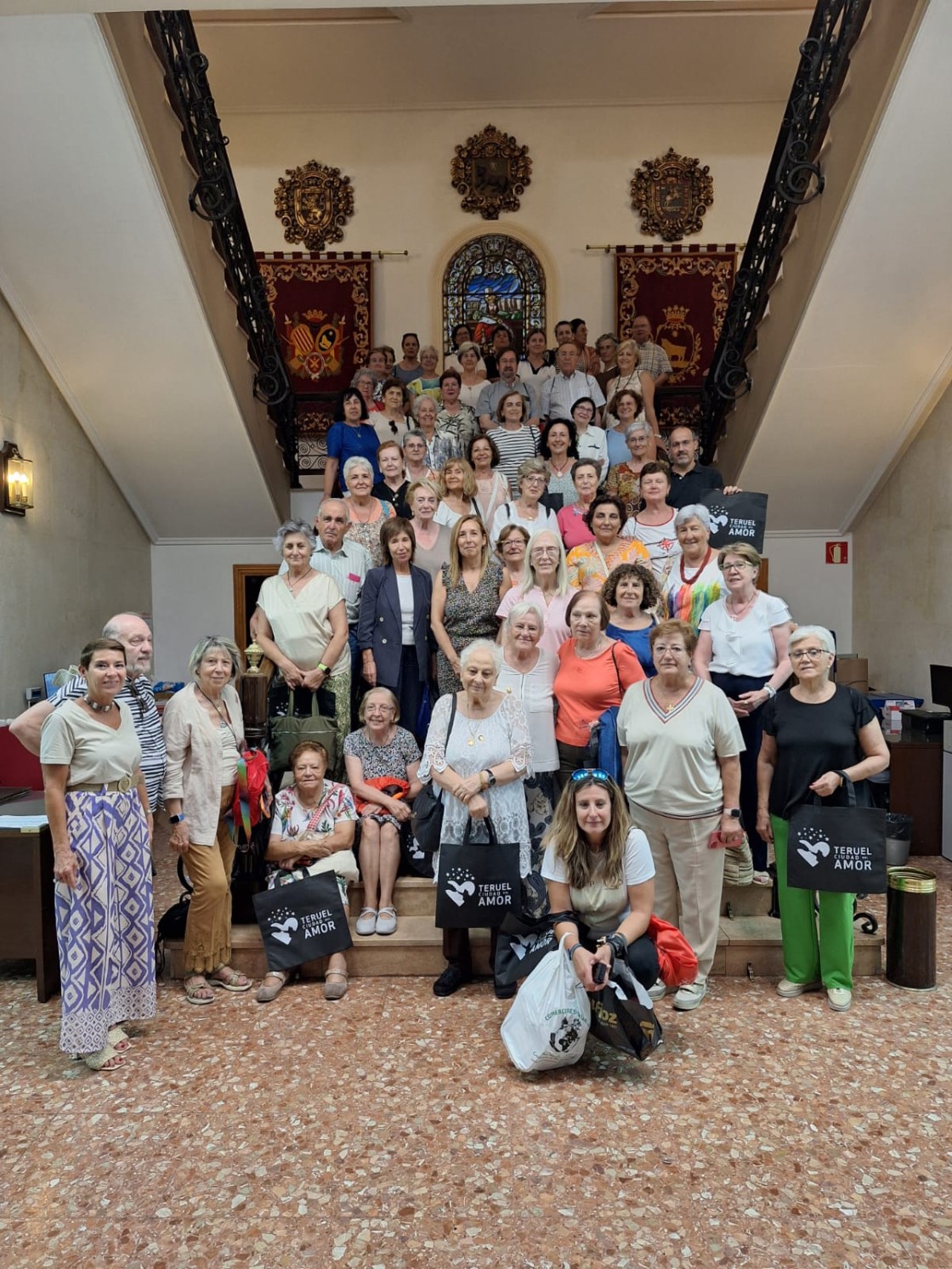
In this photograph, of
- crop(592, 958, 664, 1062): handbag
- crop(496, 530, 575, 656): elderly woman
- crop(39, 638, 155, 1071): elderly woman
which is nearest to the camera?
crop(592, 958, 664, 1062): handbag

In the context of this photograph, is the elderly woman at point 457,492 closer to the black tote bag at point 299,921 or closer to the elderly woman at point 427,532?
the elderly woman at point 427,532

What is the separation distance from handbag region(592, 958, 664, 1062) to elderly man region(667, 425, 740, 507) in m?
3.38

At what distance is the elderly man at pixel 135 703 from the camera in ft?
10.9

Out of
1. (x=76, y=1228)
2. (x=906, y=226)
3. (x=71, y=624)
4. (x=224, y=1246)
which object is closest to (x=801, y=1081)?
(x=224, y=1246)

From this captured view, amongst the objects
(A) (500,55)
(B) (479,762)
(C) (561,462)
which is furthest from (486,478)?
(A) (500,55)

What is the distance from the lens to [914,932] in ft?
12.4

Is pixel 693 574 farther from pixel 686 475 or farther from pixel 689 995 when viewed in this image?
pixel 689 995

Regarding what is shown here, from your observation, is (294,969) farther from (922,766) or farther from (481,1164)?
(922,766)

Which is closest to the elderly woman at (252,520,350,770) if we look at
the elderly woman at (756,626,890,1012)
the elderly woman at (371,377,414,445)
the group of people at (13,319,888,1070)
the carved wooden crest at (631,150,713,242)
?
the group of people at (13,319,888,1070)

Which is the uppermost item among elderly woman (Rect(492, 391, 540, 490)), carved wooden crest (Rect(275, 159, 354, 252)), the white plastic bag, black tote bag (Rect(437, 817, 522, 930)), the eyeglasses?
carved wooden crest (Rect(275, 159, 354, 252))

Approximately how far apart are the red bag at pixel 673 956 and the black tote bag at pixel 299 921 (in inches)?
51.5

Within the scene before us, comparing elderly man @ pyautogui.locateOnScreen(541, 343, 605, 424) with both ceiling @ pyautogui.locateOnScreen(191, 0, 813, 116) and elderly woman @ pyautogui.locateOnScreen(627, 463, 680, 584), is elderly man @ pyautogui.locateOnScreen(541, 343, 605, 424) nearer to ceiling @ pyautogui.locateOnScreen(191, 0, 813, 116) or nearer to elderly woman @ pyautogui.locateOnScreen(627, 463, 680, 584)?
elderly woman @ pyautogui.locateOnScreen(627, 463, 680, 584)

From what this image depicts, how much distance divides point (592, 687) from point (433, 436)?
3.23m

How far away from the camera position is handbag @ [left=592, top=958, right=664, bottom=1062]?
3051mm
